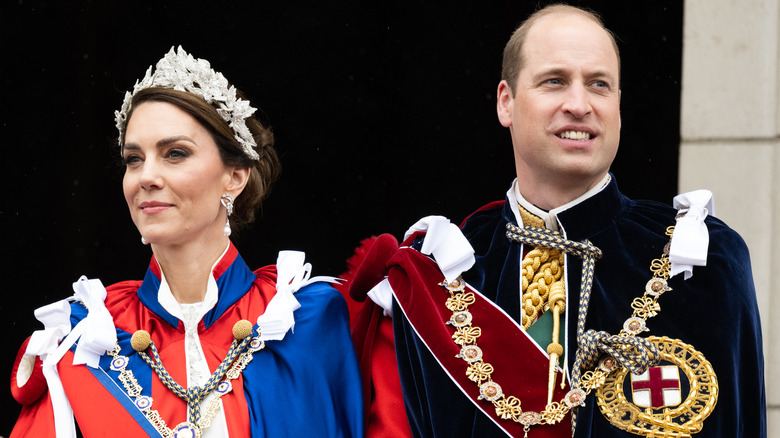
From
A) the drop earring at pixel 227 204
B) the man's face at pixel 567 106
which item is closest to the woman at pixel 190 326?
the drop earring at pixel 227 204

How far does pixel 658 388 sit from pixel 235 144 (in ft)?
4.42

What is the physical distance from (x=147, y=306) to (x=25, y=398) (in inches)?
16.0

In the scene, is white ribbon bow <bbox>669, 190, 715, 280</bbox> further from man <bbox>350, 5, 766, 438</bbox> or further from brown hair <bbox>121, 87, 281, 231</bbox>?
brown hair <bbox>121, 87, 281, 231</bbox>

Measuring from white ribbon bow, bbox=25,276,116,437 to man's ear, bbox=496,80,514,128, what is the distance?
1.22 metres

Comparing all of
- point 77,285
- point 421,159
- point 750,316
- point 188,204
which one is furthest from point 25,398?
point 421,159

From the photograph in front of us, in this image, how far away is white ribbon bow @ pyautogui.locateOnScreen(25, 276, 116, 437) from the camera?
9.32 ft

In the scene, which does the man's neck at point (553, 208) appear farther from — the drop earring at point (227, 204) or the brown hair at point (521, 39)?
the drop earring at point (227, 204)

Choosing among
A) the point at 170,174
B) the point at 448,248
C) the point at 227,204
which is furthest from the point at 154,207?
the point at 448,248

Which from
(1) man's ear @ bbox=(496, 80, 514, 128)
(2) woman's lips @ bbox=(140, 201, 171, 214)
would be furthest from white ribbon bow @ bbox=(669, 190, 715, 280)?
(2) woman's lips @ bbox=(140, 201, 171, 214)

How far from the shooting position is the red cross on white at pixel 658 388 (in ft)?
8.61

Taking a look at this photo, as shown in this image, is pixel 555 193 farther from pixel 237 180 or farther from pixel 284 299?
pixel 237 180

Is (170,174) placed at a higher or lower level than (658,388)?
higher

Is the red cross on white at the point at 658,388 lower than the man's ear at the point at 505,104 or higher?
lower

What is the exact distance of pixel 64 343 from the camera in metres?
2.89
